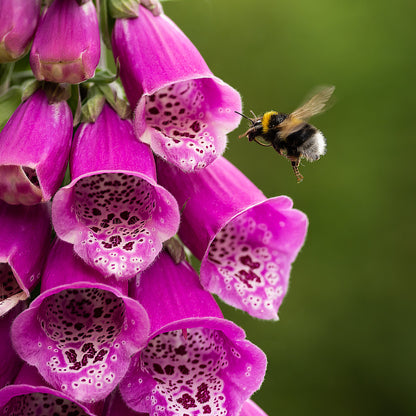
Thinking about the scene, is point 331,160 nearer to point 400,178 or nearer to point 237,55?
point 400,178

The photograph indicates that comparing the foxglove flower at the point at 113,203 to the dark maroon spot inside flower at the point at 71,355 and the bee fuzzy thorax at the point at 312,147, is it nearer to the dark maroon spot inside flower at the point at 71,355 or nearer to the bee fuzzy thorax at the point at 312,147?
the dark maroon spot inside flower at the point at 71,355

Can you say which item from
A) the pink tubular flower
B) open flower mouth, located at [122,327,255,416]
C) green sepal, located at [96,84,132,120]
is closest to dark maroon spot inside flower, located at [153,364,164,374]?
open flower mouth, located at [122,327,255,416]

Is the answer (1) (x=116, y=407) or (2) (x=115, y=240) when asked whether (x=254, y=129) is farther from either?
(1) (x=116, y=407)

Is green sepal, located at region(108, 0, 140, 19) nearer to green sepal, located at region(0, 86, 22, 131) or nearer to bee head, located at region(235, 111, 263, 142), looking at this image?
green sepal, located at region(0, 86, 22, 131)

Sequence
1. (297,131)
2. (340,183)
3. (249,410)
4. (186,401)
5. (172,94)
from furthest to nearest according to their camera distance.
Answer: (340,183) < (297,131) < (249,410) < (172,94) < (186,401)

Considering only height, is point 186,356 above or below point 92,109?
below

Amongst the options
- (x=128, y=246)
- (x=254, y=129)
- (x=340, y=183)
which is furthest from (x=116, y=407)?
(x=340, y=183)

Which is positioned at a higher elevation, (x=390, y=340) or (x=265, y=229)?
(x=265, y=229)

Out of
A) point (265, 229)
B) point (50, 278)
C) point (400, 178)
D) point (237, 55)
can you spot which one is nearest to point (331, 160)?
point (400, 178)

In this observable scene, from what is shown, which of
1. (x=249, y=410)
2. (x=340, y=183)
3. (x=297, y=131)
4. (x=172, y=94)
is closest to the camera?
(x=172, y=94)
